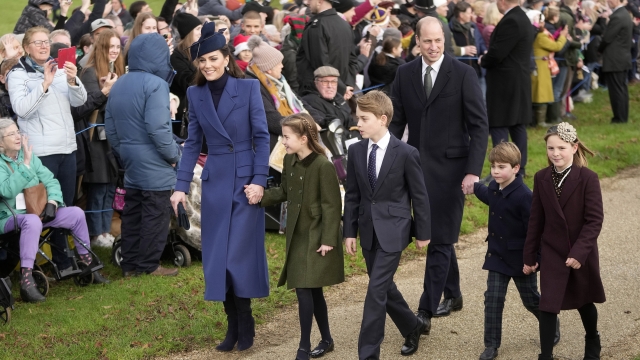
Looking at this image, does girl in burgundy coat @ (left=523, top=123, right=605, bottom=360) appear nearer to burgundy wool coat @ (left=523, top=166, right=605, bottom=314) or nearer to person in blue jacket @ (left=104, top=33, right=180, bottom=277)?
burgundy wool coat @ (left=523, top=166, right=605, bottom=314)

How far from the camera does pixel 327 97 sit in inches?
413

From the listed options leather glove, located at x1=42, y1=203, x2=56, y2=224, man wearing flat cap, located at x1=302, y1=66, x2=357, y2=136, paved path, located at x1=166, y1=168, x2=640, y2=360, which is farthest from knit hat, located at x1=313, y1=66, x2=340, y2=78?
leather glove, located at x1=42, y1=203, x2=56, y2=224

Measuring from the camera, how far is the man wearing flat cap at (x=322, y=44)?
438 inches

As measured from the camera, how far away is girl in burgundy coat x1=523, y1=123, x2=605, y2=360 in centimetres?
591

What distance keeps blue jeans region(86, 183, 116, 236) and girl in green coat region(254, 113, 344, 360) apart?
12.1 ft

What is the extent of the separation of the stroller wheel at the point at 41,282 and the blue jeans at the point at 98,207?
4.95 feet

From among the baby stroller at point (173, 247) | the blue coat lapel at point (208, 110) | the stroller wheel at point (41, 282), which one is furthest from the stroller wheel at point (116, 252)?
the blue coat lapel at point (208, 110)

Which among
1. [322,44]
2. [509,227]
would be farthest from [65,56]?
[509,227]

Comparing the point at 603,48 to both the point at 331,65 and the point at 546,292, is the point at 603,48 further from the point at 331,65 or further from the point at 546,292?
the point at 546,292

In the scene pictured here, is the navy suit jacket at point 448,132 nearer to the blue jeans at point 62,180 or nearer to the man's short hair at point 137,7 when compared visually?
the blue jeans at point 62,180

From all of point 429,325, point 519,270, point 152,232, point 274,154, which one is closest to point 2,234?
point 152,232

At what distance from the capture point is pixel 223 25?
11.2m

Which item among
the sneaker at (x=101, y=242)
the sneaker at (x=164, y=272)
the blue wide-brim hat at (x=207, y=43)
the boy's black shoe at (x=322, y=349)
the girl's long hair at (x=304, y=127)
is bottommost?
the sneaker at (x=101, y=242)

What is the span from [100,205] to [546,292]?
5.30 metres
